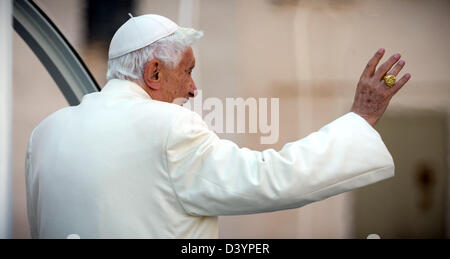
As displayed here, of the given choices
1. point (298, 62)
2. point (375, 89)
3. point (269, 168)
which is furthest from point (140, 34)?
point (298, 62)

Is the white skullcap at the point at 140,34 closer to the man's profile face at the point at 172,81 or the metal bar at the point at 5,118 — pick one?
the man's profile face at the point at 172,81

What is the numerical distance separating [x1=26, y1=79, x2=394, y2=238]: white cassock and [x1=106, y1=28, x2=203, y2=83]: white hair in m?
0.05

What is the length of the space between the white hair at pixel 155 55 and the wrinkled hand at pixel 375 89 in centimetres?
49

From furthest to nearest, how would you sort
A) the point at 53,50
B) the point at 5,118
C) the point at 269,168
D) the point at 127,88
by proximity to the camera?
the point at 53,50 < the point at 5,118 < the point at 127,88 < the point at 269,168

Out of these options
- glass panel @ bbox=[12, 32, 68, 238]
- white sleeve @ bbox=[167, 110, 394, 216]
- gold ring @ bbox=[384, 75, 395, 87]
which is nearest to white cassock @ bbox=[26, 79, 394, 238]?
white sleeve @ bbox=[167, 110, 394, 216]

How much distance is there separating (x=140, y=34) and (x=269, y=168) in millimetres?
558

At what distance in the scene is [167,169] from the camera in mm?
1351

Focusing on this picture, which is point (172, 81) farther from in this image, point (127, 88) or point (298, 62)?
point (298, 62)

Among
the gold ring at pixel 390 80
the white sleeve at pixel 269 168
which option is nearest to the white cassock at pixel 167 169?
the white sleeve at pixel 269 168

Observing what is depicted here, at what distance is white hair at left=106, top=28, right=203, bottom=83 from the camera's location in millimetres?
1521

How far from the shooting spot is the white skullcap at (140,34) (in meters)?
1.54

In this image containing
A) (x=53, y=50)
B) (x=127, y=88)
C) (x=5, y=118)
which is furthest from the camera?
(x=53, y=50)

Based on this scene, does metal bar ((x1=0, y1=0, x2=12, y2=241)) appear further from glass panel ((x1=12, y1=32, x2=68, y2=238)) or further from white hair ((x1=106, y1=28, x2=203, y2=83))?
white hair ((x1=106, y1=28, x2=203, y2=83))
